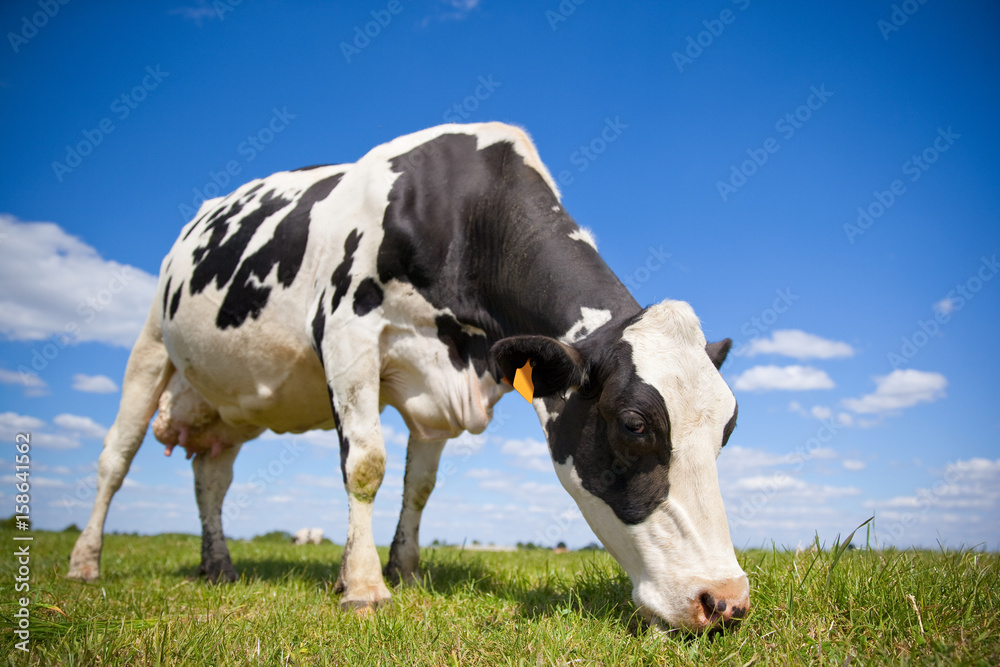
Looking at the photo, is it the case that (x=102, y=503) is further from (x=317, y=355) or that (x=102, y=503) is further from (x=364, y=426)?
(x=364, y=426)

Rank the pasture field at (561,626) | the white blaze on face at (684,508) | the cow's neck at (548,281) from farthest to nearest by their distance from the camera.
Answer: the cow's neck at (548,281)
the white blaze on face at (684,508)
the pasture field at (561,626)

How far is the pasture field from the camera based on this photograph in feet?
9.66

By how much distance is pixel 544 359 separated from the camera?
415 cm

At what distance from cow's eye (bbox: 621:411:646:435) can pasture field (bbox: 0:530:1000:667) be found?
0.96 metres

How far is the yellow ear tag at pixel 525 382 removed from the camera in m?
4.32

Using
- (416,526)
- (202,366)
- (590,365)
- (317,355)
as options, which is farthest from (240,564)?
(590,365)

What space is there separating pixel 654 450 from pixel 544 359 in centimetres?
84

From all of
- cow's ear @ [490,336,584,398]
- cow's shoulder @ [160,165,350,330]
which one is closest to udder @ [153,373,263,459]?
cow's shoulder @ [160,165,350,330]

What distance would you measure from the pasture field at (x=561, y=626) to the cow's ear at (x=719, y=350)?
4.08 ft

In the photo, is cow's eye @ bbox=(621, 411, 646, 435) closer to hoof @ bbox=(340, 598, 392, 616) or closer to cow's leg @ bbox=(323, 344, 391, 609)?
hoof @ bbox=(340, 598, 392, 616)

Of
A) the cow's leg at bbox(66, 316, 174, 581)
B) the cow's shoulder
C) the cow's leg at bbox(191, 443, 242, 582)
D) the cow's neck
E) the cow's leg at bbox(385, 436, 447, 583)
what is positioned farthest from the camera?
the cow's leg at bbox(66, 316, 174, 581)

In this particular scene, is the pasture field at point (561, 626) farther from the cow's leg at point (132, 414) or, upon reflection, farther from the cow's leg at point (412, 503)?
the cow's leg at point (132, 414)

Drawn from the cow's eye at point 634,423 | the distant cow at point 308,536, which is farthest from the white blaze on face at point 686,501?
the distant cow at point 308,536

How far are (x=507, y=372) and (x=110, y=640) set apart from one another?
239 cm
